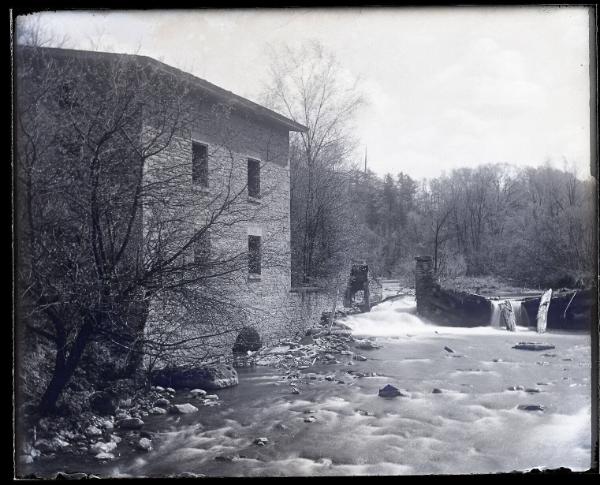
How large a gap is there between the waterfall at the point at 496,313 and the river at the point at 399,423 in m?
0.63

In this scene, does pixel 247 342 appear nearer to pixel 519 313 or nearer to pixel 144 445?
pixel 144 445

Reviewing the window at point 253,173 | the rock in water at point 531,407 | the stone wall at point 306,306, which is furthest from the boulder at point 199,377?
the rock in water at point 531,407

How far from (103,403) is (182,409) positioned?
110 cm

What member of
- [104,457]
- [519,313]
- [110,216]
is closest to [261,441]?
[104,457]

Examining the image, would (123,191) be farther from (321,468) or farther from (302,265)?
(302,265)

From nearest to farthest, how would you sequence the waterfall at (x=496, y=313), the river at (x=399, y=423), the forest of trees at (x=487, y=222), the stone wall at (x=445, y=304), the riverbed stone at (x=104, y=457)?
the river at (x=399, y=423), the riverbed stone at (x=104, y=457), the forest of trees at (x=487, y=222), the waterfall at (x=496, y=313), the stone wall at (x=445, y=304)

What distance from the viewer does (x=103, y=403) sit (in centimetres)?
556

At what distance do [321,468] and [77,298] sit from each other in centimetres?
313

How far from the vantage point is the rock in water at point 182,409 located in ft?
20.3

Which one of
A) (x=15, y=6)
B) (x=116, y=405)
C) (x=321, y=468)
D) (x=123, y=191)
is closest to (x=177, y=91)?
(x=123, y=191)

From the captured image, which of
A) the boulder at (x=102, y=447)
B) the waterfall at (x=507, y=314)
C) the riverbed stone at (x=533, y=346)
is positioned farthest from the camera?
the riverbed stone at (x=533, y=346)

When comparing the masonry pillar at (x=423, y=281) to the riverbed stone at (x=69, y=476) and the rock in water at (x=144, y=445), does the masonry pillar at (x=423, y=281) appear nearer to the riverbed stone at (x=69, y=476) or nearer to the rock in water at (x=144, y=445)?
the rock in water at (x=144, y=445)

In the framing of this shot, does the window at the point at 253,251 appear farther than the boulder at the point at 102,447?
Yes

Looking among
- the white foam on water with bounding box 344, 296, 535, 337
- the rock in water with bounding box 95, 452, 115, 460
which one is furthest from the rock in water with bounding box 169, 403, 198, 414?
the white foam on water with bounding box 344, 296, 535, 337
